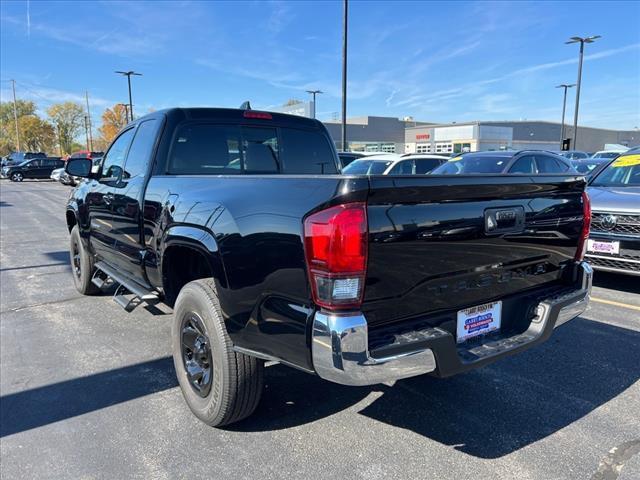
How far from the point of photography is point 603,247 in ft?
18.4

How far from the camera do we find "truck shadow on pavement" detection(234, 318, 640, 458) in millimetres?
2911

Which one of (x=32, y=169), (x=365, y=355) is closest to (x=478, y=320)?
(x=365, y=355)

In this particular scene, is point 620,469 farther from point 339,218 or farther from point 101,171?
point 101,171

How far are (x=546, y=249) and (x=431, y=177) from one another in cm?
114

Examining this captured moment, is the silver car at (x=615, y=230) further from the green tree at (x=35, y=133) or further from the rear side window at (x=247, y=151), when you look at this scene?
the green tree at (x=35, y=133)

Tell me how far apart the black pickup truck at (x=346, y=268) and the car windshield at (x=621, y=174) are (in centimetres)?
405

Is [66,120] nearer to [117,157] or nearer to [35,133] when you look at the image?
[35,133]

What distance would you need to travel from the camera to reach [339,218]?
2.07 m

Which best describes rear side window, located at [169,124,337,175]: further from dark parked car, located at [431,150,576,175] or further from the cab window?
dark parked car, located at [431,150,576,175]

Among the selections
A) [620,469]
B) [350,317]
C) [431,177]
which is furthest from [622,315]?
[350,317]

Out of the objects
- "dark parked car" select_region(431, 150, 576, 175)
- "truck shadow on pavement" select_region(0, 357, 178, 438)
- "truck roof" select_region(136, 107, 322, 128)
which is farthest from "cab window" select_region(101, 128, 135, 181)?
"dark parked car" select_region(431, 150, 576, 175)

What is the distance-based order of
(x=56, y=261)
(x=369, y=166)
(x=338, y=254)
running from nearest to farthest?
(x=338, y=254)
(x=56, y=261)
(x=369, y=166)

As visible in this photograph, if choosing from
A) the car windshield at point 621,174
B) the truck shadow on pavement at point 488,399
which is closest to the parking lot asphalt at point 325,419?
the truck shadow on pavement at point 488,399

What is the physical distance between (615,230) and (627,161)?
1.89 metres
